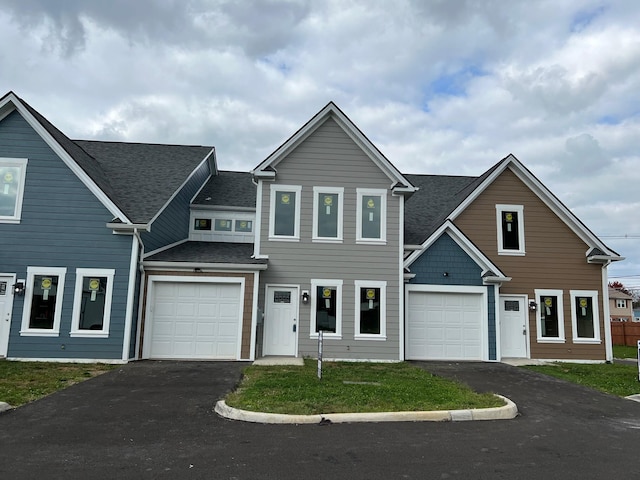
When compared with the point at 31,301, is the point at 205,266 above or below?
above

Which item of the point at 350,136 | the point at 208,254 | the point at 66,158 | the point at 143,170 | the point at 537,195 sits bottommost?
the point at 208,254

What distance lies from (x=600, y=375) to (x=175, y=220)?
13.6 m

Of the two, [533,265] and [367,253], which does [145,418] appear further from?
[533,265]

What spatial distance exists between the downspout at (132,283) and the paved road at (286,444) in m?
4.00

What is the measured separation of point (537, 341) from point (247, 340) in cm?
965

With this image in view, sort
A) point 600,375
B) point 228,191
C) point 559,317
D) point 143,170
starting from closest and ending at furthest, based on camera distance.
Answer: point 600,375, point 559,317, point 143,170, point 228,191

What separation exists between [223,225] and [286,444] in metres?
12.8

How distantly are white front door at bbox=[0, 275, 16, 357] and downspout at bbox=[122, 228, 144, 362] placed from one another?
3144mm

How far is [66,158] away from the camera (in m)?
13.7

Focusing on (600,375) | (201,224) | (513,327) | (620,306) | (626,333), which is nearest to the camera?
(600,375)

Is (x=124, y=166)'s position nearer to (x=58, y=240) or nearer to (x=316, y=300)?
(x=58, y=240)

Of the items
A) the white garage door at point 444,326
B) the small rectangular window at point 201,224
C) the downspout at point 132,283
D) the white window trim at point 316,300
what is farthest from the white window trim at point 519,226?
the downspout at point 132,283

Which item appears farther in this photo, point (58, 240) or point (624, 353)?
point (624, 353)

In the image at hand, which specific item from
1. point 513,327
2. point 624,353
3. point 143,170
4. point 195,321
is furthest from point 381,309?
point 624,353
